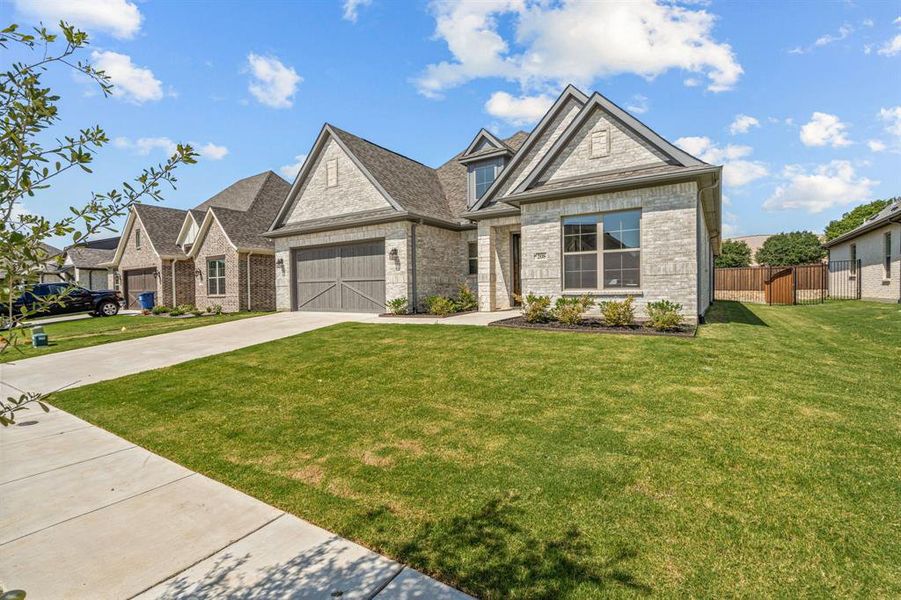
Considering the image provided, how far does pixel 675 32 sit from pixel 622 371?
8365 millimetres

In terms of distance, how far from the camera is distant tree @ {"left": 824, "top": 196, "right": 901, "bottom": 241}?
4541 cm

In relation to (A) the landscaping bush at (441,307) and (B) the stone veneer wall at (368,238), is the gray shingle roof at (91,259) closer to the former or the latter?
(B) the stone veneer wall at (368,238)

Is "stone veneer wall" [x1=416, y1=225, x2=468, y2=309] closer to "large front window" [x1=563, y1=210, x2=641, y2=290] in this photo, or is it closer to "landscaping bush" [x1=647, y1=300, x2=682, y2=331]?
"large front window" [x1=563, y1=210, x2=641, y2=290]

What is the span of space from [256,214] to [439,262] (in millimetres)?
12359

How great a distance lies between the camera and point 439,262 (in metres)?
16.7

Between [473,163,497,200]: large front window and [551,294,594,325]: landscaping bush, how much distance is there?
7.40 meters

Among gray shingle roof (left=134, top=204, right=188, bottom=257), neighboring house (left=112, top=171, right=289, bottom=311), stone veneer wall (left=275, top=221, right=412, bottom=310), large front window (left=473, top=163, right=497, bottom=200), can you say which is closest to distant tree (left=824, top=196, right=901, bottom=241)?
large front window (left=473, top=163, right=497, bottom=200)

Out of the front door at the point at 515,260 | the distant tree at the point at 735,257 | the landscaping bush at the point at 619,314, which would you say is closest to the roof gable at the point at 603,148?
the front door at the point at 515,260

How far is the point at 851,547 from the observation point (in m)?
2.69

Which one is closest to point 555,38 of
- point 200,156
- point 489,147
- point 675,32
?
point 675,32

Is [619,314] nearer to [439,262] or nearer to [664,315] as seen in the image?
[664,315]

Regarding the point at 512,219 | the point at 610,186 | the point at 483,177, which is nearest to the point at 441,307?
the point at 512,219

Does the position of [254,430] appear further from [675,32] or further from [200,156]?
[675,32]

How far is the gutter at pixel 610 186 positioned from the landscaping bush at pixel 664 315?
310cm
